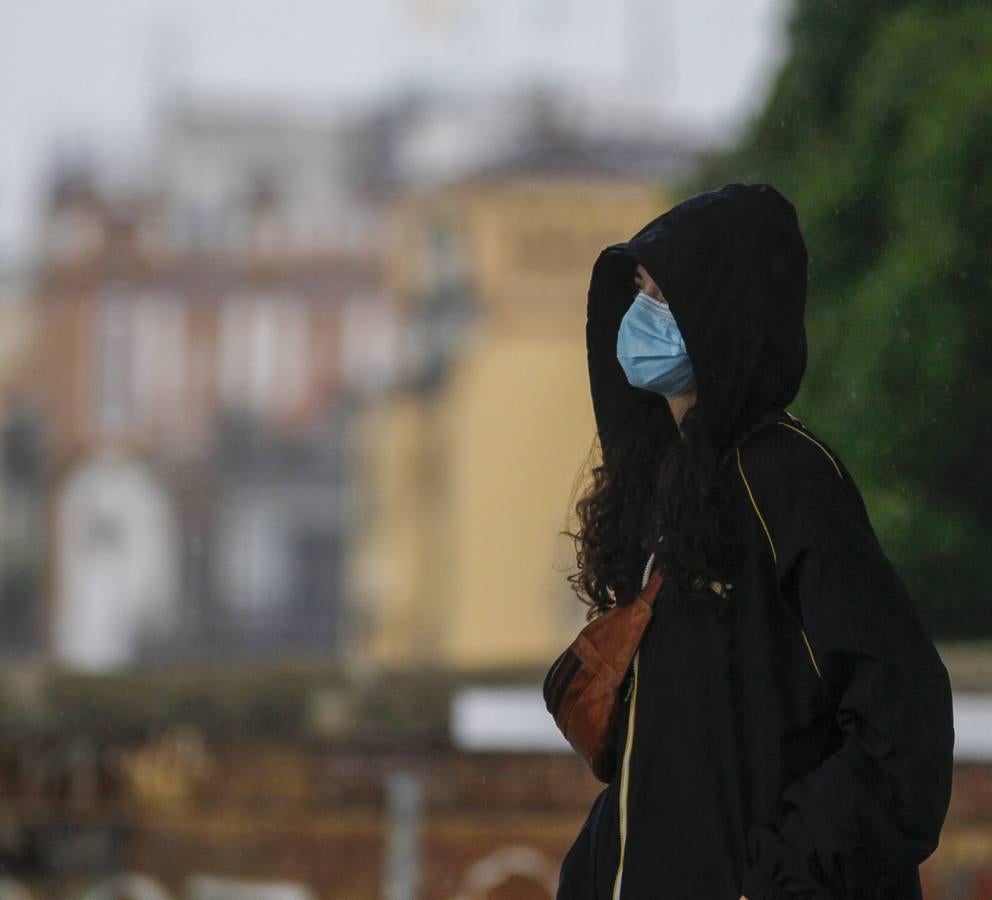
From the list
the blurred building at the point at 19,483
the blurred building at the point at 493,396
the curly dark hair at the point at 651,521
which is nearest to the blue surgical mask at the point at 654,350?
the curly dark hair at the point at 651,521

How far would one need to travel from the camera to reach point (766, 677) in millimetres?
1812

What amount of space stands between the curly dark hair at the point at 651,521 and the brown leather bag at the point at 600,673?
32mm

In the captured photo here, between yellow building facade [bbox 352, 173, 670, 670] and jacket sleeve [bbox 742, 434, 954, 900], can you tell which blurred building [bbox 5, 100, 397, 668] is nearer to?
yellow building facade [bbox 352, 173, 670, 670]

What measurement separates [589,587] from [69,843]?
2.96m

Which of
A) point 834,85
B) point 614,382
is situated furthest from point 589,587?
point 834,85

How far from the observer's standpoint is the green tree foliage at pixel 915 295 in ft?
18.2

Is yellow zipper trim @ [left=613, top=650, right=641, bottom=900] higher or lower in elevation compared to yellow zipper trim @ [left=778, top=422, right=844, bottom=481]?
lower

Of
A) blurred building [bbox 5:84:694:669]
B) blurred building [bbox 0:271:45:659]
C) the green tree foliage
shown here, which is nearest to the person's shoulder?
the green tree foliage

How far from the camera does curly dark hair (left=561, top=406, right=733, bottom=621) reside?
1.85 m

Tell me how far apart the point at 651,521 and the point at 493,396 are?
39.3 m

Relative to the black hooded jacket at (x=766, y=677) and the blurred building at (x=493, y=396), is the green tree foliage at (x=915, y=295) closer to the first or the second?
the black hooded jacket at (x=766, y=677)

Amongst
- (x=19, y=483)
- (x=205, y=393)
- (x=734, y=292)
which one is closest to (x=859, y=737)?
(x=734, y=292)

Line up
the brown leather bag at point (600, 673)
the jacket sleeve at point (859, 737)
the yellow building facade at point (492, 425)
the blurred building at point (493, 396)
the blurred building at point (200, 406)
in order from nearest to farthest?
1. the jacket sleeve at point (859, 737)
2. the brown leather bag at point (600, 673)
3. the yellow building facade at point (492, 425)
4. the blurred building at point (493, 396)
5. the blurred building at point (200, 406)

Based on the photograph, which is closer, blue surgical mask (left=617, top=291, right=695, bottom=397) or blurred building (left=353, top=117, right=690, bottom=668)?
blue surgical mask (left=617, top=291, right=695, bottom=397)
